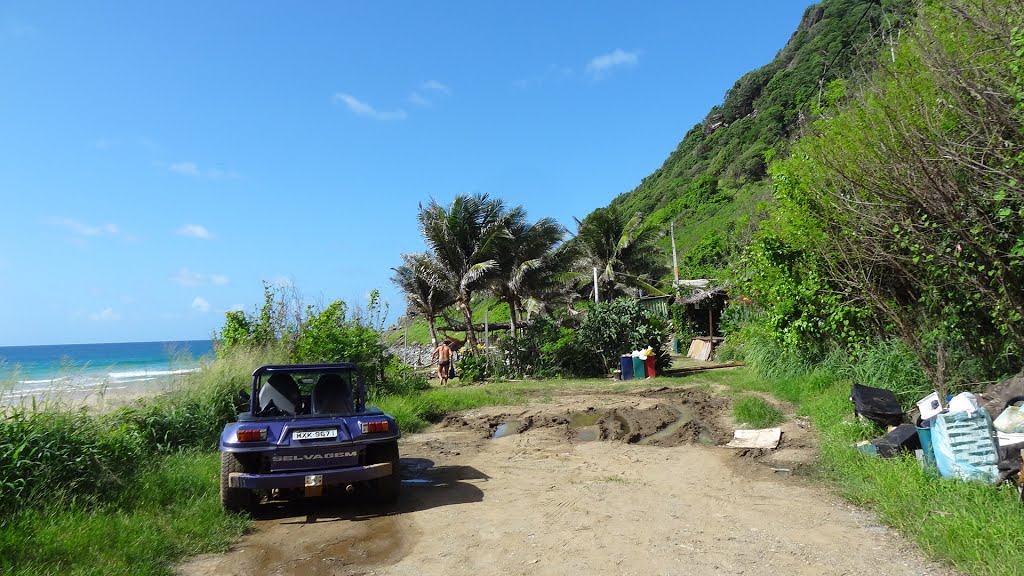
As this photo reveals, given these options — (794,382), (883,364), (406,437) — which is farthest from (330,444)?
(794,382)

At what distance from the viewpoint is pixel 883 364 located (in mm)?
9820

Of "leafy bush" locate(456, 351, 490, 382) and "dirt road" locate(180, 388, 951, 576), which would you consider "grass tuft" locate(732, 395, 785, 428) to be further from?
"leafy bush" locate(456, 351, 490, 382)

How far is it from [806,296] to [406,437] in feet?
25.5

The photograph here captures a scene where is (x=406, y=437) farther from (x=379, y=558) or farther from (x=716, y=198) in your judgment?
(x=716, y=198)

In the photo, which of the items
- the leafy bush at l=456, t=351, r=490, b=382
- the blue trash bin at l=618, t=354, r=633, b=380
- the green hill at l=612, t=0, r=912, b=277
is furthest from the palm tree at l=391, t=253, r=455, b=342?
the green hill at l=612, t=0, r=912, b=277

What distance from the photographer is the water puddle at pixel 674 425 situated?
33.3 ft

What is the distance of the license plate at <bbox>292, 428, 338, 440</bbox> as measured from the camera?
20.4 ft

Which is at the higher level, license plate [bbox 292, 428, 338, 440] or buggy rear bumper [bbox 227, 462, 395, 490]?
license plate [bbox 292, 428, 338, 440]

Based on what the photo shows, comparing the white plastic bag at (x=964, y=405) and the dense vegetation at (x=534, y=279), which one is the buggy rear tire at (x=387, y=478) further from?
the dense vegetation at (x=534, y=279)

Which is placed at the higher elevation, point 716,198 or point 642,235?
point 716,198

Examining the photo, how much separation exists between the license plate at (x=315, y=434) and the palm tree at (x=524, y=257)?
21085 mm

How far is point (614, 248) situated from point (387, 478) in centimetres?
3287

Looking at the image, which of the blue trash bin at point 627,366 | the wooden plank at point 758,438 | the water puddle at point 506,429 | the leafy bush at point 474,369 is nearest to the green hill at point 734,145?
the blue trash bin at point 627,366

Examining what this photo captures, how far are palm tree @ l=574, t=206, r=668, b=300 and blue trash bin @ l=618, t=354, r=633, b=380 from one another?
665 inches
